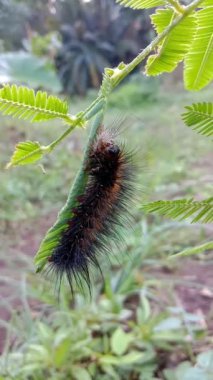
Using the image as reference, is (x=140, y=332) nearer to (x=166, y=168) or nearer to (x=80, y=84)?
(x=166, y=168)

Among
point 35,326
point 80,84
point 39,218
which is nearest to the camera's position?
point 35,326

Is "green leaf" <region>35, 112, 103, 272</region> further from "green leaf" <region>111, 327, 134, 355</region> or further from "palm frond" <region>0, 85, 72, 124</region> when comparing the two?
"green leaf" <region>111, 327, 134, 355</region>

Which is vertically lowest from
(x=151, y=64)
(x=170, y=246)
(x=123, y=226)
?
(x=170, y=246)

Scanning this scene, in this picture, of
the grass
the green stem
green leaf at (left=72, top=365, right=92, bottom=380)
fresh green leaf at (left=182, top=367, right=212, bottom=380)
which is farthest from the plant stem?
green leaf at (left=72, top=365, right=92, bottom=380)

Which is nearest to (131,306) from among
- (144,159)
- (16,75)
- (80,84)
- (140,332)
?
(140,332)

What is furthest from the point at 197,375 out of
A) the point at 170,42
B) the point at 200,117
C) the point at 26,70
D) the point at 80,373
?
the point at 26,70

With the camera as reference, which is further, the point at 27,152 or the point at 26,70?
the point at 26,70

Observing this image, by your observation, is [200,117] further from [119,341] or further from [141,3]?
[119,341]
